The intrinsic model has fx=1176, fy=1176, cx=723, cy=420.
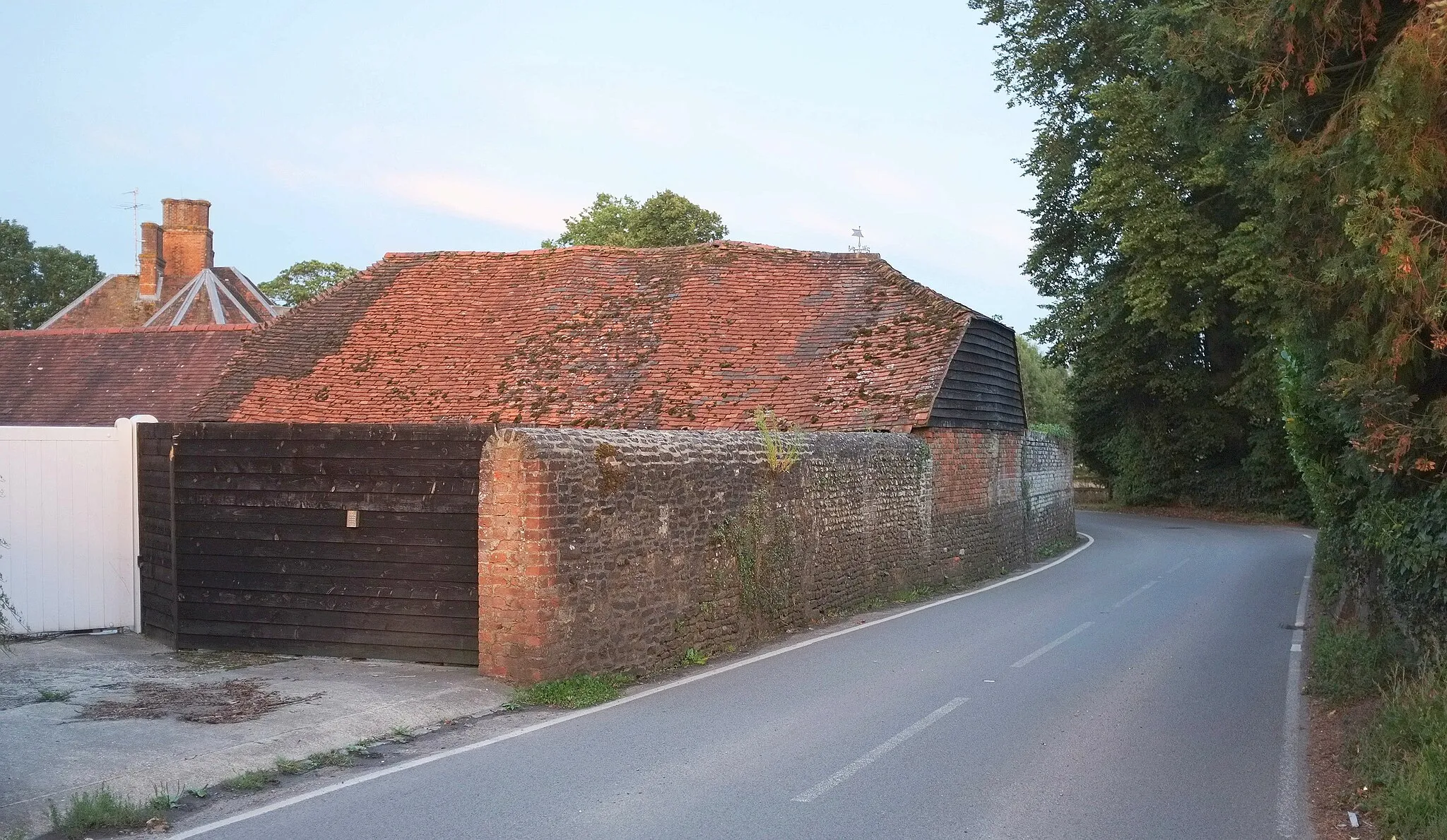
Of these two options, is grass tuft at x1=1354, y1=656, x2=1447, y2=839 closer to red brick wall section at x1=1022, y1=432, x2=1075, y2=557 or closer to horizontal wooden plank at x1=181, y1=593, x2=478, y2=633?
horizontal wooden plank at x1=181, y1=593, x2=478, y2=633

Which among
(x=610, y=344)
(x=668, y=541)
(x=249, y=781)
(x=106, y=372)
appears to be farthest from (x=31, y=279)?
(x=249, y=781)

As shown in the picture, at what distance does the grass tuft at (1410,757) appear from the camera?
5.98 m

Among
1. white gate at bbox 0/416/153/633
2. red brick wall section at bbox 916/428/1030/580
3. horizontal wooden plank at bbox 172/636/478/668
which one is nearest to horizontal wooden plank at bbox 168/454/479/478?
white gate at bbox 0/416/153/633

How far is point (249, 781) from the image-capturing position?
720 cm

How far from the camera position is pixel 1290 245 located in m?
9.36

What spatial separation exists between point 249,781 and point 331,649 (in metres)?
4.20

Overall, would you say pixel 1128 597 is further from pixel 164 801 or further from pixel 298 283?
pixel 298 283

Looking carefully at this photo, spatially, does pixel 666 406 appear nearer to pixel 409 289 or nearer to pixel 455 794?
pixel 409 289

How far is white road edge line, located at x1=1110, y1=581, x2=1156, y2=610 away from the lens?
1636cm

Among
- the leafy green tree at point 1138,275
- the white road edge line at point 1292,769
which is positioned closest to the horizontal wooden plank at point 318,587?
the white road edge line at point 1292,769

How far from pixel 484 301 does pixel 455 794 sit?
22350 millimetres

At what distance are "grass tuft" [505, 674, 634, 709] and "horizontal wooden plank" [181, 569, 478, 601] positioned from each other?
1255 mm

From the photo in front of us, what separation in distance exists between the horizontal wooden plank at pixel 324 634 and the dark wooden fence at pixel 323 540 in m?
0.01

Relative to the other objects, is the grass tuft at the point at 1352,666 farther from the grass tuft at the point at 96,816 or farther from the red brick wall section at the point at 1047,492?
the red brick wall section at the point at 1047,492
